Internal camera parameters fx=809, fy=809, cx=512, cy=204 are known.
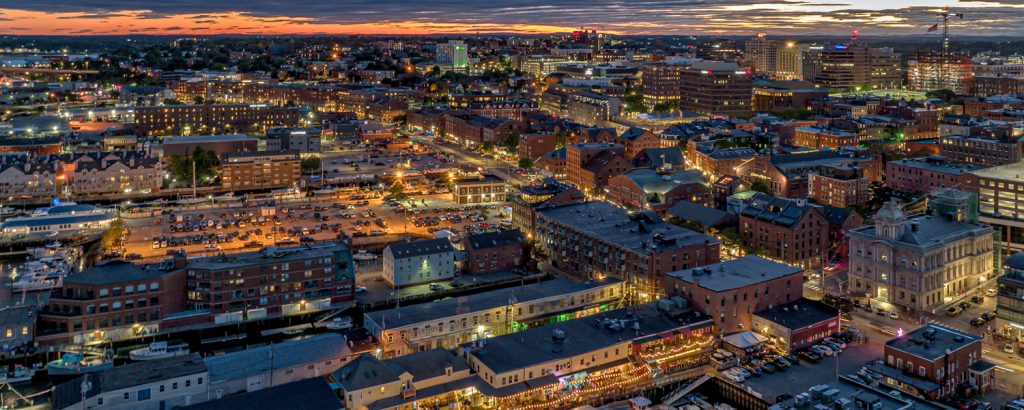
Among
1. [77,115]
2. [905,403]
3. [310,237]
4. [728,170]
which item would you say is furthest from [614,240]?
[77,115]

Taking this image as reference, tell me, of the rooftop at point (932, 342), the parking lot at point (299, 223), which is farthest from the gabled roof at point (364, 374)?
the parking lot at point (299, 223)

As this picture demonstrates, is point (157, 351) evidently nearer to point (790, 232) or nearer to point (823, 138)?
point (790, 232)

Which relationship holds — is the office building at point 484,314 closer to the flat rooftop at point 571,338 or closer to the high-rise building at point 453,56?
the flat rooftop at point 571,338

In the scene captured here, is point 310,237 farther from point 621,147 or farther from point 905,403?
point 905,403

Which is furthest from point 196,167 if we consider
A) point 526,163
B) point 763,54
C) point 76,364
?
point 763,54

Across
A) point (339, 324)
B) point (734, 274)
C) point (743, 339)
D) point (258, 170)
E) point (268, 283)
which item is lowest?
point (339, 324)

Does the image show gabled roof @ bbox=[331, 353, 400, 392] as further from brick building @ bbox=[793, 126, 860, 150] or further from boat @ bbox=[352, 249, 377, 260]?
brick building @ bbox=[793, 126, 860, 150]
